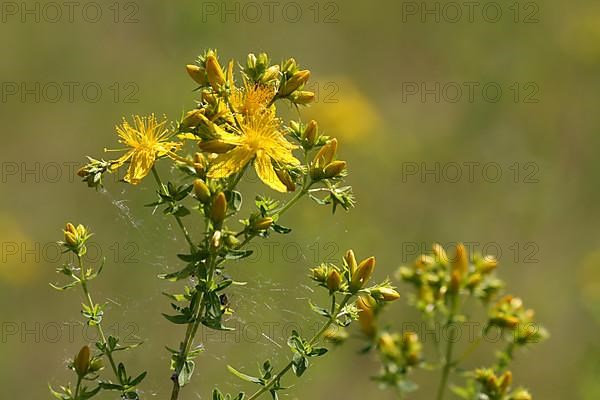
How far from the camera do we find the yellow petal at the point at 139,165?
92.2 inches

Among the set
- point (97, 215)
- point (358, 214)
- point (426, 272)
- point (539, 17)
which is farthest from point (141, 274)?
point (539, 17)

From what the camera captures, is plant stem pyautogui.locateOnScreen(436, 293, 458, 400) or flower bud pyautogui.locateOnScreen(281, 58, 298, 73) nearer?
flower bud pyautogui.locateOnScreen(281, 58, 298, 73)

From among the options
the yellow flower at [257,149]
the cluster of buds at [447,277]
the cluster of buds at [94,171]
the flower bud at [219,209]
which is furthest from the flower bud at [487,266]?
the cluster of buds at [94,171]

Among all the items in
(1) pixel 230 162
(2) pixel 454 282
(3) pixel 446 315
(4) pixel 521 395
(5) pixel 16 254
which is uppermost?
(1) pixel 230 162

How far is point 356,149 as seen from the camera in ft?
22.0

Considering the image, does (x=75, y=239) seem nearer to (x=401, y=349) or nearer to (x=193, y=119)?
(x=193, y=119)

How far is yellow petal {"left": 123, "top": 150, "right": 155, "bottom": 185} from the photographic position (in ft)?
7.68

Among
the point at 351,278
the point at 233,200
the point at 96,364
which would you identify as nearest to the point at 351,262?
the point at 351,278

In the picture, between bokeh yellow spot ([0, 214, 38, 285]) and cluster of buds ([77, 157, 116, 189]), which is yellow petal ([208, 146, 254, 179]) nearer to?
cluster of buds ([77, 157, 116, 189])

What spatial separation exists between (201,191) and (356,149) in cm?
454

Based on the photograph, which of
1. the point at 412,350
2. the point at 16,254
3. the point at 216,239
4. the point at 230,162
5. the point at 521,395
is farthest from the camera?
the point at 16,254

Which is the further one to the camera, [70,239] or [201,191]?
[70,239]

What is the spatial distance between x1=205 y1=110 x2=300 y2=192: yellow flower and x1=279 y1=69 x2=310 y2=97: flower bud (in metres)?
0.07

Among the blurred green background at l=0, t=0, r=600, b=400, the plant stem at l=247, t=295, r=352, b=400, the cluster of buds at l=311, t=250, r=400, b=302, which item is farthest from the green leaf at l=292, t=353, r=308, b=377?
the blurred green background at l=0, t=0, r=600, b=400
